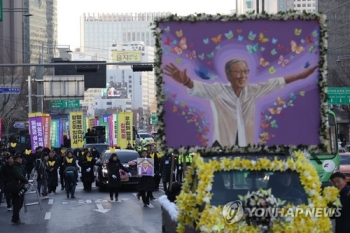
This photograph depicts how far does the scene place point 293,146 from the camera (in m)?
12.7

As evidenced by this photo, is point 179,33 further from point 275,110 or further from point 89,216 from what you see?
point 89,216

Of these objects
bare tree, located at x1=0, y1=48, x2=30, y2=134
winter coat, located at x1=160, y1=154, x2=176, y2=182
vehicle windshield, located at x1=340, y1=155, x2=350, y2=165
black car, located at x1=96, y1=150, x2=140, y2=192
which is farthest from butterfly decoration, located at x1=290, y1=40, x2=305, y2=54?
bare tree, located at x1=0, y1=48, x2=30, y2=134

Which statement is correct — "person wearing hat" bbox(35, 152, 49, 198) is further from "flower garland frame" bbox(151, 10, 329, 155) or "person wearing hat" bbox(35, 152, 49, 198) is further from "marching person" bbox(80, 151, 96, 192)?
"flower garland frame" bbox(151, 10, 329, 155)

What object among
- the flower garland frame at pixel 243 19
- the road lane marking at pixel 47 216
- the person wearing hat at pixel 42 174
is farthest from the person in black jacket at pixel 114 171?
the flower garland frame at pixel 243 19

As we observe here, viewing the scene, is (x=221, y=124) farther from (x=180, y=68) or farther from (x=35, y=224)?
(x=35, y=224)

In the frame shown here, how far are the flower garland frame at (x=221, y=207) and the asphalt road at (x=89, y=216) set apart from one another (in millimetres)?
7355

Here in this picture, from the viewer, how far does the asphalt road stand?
19.8 meters

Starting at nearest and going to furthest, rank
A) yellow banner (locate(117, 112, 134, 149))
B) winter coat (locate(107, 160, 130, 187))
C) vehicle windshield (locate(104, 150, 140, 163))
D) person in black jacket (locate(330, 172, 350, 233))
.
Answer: person in black jacket (locate(330, 172, 350, 233)) < winter coat (locate(107, 160, 130, 187)) < vehicle windshield (locate(104, 150, 140, 163)) < yellow banner (locate(117, 112, 134, 149))

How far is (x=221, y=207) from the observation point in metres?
10.8

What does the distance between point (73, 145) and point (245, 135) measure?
1710 inches

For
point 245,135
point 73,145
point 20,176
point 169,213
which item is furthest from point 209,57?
point 73,145

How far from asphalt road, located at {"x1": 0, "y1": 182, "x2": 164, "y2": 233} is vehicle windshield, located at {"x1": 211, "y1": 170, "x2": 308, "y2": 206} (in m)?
7.45

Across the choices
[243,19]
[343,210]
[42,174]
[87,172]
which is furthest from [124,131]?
[343,210]

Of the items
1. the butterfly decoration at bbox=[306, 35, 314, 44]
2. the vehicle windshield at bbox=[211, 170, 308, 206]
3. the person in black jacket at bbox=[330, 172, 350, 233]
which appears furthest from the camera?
the butterfly decoration at bbox=[306, 35, 314, 44]
